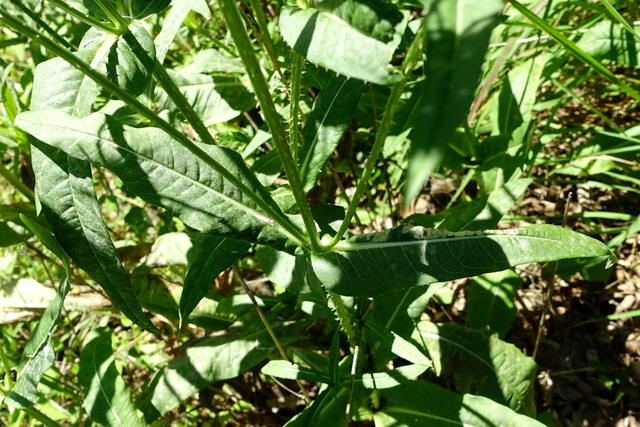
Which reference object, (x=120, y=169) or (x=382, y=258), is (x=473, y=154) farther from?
(x=120, y=169)

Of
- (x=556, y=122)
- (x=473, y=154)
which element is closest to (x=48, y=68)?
(x=473, y=154)

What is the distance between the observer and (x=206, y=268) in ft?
4.97

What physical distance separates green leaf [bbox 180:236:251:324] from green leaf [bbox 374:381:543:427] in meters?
0.91

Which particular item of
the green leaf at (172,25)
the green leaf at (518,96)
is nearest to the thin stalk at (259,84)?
the green leaf at (172,25)

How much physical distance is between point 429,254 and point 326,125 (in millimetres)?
526

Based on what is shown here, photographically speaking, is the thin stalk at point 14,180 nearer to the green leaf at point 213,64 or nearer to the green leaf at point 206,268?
the green leaf at point 213,64

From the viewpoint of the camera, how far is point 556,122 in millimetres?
3150

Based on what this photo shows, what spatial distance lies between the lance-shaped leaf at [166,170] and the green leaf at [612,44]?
1.66 m

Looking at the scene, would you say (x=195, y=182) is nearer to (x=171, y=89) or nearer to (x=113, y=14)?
(x=171, y=89)

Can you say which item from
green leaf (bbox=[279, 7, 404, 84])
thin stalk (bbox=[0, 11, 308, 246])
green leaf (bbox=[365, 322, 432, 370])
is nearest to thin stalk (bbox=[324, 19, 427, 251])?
green leaf (bbox=[279, 7, 404, 84])

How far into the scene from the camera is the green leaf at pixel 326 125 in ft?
4.99

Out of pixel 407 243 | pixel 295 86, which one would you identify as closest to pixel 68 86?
→ pixel 295 86

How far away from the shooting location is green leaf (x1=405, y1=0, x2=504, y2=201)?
1.29 ft

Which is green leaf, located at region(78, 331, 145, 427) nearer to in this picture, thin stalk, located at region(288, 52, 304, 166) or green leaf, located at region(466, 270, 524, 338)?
thin stalk, located at region(288, 52, 304, 166)
